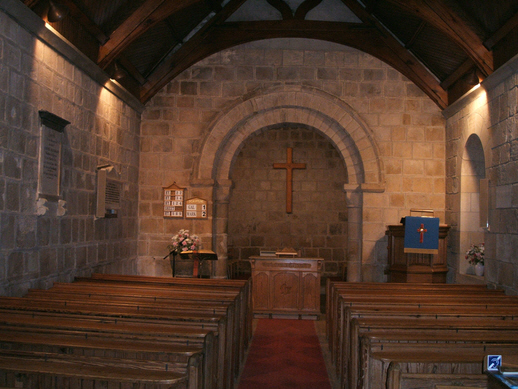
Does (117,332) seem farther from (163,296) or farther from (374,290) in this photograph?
(374,290)

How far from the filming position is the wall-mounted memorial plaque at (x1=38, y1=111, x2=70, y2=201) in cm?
461

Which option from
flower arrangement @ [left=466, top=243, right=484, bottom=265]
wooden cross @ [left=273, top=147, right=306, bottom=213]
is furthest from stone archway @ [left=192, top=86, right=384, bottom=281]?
wooden cross @ [left=273, top=147, right=306, bottom=213]

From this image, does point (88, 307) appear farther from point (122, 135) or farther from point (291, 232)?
point (291, 232)

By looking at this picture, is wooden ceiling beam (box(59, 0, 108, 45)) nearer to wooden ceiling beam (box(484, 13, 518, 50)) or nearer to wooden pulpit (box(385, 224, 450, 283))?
wooden ceiling beam (box(484, 13, 518, 50))

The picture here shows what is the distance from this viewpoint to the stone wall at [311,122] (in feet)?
25.1

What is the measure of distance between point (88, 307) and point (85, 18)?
3.14 meters

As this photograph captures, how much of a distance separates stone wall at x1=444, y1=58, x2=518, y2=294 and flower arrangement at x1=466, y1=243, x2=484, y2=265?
23cm

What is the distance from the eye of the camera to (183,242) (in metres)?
7.06

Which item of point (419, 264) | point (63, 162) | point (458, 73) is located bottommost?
point (419, 264)

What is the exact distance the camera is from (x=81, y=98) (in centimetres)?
554

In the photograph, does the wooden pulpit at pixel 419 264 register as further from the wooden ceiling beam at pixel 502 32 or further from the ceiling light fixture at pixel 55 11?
the ceiling light fixture at pixel 55 11

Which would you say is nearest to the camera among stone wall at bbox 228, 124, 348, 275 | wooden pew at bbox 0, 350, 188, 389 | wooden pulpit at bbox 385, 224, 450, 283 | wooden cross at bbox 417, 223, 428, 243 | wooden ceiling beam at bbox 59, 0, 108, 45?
wooden pew at bbox 0, 350, 188, 389

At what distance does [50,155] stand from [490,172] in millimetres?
4899

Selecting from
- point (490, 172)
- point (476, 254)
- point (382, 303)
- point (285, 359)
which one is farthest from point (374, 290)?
point (490, 172)
